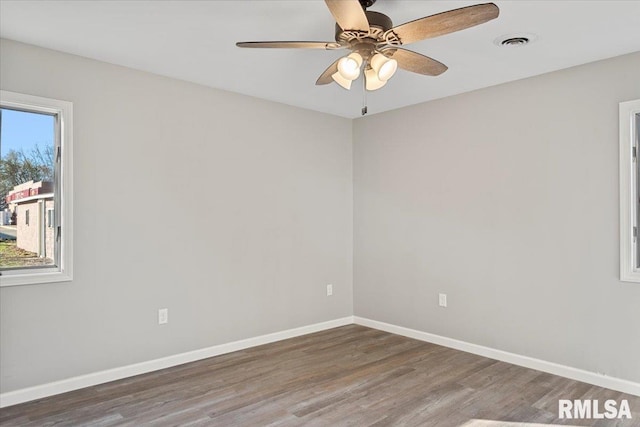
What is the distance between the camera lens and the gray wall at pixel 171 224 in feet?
10.0

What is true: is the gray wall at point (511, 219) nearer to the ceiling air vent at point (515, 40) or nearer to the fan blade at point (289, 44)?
the ceiling air vent at point (515, 40)

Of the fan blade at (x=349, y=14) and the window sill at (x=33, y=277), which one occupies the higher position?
the fan blade at (x=349, y=14)

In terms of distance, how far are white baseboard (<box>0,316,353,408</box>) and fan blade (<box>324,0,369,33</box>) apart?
292cm

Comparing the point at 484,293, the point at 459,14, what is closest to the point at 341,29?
the point at 459,14

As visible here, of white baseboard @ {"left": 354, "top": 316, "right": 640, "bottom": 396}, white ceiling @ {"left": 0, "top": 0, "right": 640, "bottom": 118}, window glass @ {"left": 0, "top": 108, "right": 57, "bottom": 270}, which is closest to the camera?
white ceiling @ {"left": 0, "top": 0, "right": 640, "bottom": 118}

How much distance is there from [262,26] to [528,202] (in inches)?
98.0

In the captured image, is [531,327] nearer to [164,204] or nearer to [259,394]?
[259,394]

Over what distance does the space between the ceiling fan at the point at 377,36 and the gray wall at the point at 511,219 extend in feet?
4.96

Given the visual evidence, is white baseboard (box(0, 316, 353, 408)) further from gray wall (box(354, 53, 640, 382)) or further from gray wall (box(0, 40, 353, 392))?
gray wall (box(354, 53, 640, 382))

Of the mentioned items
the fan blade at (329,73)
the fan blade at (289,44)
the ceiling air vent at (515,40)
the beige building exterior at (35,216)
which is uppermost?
the ceiling air vent at (515,40)

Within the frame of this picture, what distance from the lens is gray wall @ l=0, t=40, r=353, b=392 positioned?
10.0 feet

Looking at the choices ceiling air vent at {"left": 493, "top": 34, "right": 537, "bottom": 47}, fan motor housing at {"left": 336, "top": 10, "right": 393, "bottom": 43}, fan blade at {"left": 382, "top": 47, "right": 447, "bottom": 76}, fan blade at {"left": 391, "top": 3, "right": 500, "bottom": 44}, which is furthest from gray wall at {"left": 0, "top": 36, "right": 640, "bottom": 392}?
fan motor housing at {"left": 336, "top": 10, "right": 393, "bottom": 43}

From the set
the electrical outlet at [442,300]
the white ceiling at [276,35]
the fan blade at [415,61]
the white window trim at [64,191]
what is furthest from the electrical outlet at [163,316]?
the fan blade at [415,61]

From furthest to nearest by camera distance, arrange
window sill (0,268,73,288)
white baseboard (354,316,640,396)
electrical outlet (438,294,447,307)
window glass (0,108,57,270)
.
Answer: electrical outlet (438,294,447,307) < white baseboard (354,316,640,396) < window glass (0,108,57,270) < window sill (0,268,73,288)
